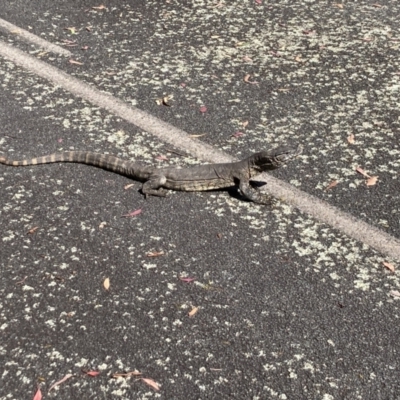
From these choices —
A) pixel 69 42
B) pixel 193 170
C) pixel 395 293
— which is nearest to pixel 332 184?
pixel 193 170

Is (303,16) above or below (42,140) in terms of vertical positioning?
above

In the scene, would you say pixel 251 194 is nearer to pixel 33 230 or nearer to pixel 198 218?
pixel 198 218

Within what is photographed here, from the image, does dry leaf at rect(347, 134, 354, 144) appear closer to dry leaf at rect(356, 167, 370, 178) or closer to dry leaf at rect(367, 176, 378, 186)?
dry leaf at rect(356, 167, 370, 178)

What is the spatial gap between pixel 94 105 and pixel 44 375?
3284 mm

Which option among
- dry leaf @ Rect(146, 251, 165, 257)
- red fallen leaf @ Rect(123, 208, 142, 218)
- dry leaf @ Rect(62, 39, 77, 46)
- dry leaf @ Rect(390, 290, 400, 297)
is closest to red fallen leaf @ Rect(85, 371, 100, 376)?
dry leaf @ Rect(146, 251, 165, 257)

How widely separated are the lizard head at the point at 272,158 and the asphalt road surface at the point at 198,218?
0.17 metres

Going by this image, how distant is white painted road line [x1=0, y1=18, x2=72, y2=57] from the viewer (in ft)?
23.6

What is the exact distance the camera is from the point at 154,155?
217 inches

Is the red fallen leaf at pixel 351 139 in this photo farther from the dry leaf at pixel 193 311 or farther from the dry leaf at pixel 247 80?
the dry leaf at pixel 193 311

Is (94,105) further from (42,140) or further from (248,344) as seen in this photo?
(248,344)

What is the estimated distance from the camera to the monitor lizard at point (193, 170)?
5.04 m

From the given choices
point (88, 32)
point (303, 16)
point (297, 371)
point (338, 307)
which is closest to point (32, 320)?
point (297, 371)

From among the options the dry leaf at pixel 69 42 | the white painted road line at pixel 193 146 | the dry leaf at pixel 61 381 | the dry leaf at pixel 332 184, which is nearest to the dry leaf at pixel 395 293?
the white painted road line at pixel 193 146

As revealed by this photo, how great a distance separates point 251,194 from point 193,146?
928 millimetres
